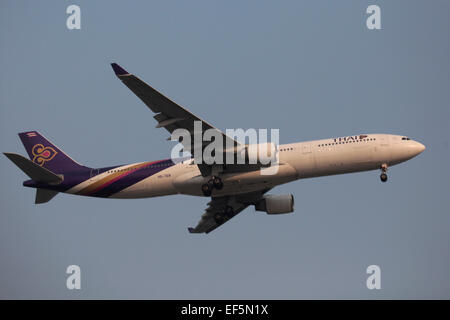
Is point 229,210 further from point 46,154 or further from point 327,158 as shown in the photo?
point 46,154

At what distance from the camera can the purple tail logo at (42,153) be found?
179ft

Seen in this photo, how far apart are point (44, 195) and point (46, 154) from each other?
3.88m

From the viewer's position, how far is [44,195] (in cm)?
5253

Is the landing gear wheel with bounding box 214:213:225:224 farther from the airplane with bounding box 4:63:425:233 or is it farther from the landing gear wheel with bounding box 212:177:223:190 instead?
the landing gear wheel with bounding box 212:177:223:190

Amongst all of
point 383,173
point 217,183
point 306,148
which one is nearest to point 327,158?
point 306,148

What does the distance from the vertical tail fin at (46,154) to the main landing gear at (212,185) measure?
1022 centimetres

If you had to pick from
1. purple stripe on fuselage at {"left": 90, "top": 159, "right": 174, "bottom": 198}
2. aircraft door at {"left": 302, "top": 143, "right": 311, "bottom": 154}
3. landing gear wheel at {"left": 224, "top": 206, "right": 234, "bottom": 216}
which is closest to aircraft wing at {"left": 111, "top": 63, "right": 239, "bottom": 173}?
purple stripe on fuselage at {"left": 90, "top": 159, "right": 174, "bottom": 198}

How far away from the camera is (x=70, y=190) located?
172 feet

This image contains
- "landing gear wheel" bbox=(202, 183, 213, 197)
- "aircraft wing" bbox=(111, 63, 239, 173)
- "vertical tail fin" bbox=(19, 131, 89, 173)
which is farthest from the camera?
"vertical tail fin" bbox=(19, 131, 89, 173)

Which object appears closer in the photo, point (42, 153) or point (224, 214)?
point (42, 153)

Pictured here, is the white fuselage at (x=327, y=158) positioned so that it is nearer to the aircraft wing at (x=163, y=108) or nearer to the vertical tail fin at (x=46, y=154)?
the aircraft wing at (x=163, y=108)

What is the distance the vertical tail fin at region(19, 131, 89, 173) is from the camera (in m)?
53.9

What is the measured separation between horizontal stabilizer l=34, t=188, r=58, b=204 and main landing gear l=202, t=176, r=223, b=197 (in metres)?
11.9

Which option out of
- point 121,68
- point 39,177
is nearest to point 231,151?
point 121,68
